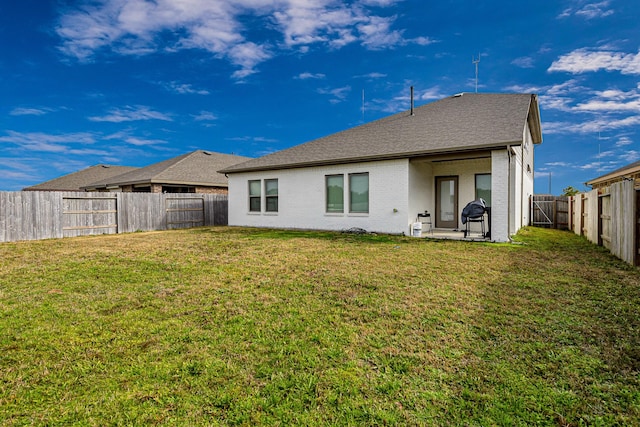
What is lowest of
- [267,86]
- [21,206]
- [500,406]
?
[500,406]

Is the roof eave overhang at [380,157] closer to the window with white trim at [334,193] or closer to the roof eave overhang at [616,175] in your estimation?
the window with white trim at [334,193]

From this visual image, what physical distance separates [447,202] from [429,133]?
112 inches

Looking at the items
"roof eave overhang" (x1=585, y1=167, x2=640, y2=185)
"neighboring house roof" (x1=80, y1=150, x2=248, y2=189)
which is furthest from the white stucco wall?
"roof eave overhang" (x1=585, y1=167, x2=640, y2=185)

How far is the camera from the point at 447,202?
41.9ft

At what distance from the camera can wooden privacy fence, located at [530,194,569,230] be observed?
15.7m

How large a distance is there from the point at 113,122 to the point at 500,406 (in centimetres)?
2651

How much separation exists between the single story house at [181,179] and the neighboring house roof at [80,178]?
3285 millimetres

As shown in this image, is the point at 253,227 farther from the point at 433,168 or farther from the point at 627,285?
the point at 627,285

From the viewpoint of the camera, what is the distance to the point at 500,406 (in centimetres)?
218

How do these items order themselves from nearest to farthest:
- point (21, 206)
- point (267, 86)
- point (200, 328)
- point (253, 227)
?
point (200, 328) < point (21, 206) < point (253, 227) < point (267, 86)

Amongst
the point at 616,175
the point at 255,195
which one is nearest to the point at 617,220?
the point at 616,175

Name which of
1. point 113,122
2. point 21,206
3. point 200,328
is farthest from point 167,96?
point 200,328

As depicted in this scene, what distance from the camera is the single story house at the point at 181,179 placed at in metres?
18.7

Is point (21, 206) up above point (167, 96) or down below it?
below
